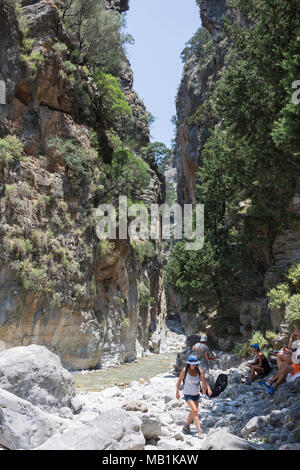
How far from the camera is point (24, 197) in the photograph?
15.1m

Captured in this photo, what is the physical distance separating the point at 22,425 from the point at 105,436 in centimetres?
137

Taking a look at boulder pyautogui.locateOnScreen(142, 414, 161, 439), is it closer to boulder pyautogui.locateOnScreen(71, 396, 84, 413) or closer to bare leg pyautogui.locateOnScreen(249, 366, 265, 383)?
boulder pyautogui.locateOnScreen(71, 396, 84, 413)

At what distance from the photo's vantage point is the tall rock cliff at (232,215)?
17.3 metres

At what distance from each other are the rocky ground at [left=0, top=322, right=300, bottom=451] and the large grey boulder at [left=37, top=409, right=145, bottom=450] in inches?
0.5

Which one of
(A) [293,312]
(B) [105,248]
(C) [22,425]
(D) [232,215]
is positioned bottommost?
(C) [22,425]

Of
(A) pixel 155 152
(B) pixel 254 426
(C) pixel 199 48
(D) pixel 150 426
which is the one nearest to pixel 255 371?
(B) pixel 254 426

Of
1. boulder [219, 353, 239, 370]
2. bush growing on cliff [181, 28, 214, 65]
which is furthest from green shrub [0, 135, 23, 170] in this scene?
bush growing on cliff [181, 28, 214, 65]

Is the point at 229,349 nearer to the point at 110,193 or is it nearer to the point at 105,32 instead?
the point at 110,193

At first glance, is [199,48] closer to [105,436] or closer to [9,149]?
[9,149]

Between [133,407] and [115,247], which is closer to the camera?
[133,407]

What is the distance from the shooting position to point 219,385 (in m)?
10.8

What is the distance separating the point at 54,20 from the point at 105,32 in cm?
463

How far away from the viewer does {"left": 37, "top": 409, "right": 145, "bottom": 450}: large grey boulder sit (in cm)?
470
